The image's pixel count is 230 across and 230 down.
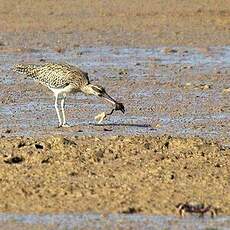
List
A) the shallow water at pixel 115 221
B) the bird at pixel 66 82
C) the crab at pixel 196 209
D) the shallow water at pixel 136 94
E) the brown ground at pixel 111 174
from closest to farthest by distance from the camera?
the shallow water at pixel 115 221 < the crab at pixel 196 209 < the brown ground at pixel 111 174 < the shallow water at pixel 136 94 < the bird at pixel 66 82

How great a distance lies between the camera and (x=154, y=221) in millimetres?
8758

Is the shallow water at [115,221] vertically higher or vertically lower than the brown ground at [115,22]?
higher

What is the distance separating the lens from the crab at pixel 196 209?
29.2ft

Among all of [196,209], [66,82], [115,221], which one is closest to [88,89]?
[66,82]

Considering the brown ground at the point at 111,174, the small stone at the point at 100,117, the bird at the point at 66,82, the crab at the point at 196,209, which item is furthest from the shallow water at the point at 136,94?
the crab at the point at 196,209

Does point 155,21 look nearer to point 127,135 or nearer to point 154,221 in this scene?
point 127,135

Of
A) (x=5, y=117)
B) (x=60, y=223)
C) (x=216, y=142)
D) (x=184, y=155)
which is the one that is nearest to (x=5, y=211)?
(x=60, y=223)

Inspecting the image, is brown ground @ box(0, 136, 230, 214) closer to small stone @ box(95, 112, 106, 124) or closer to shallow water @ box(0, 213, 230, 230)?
shallow water @ box(0, 213, 230, 230)

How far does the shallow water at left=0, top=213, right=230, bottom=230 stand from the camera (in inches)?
338

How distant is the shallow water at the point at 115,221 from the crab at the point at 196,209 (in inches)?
2.9

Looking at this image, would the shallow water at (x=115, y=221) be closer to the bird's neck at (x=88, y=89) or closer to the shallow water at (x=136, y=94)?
the shallow water at (x=136, y=94)

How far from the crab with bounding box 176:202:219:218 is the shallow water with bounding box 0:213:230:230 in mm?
74

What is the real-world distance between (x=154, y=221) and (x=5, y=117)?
519cm

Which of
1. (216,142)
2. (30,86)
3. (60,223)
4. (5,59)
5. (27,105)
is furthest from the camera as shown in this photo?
(5,59)
